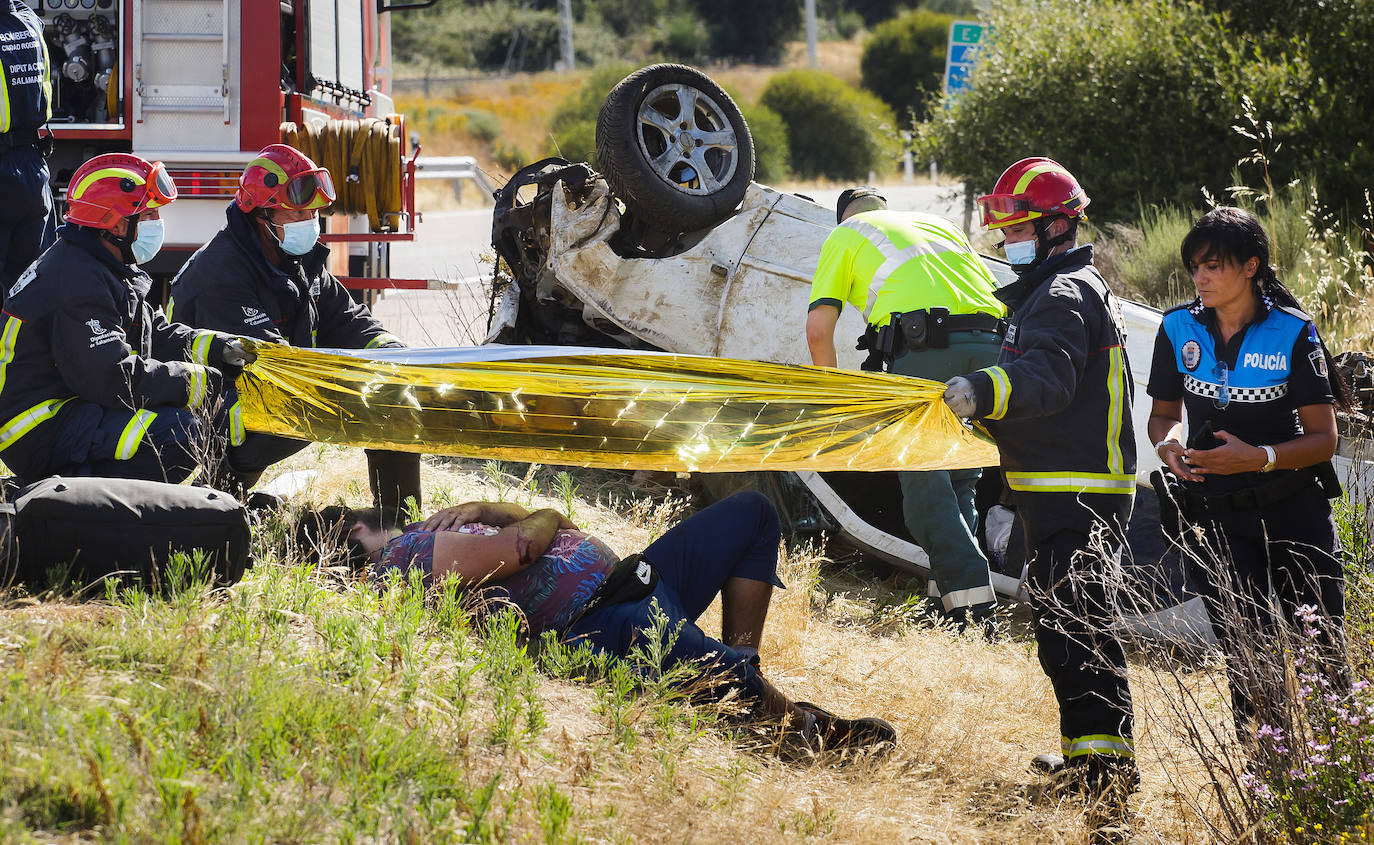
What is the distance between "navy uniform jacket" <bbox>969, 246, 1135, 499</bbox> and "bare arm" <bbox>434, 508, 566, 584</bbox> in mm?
1329

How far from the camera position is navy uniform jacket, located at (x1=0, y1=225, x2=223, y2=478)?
419 centimetres

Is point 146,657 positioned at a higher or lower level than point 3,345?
lower

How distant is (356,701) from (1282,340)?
2.61m

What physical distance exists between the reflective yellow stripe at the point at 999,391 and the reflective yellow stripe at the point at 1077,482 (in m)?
0.34

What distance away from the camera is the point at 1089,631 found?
360cm

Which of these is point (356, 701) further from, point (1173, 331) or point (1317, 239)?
point (1317, 239)

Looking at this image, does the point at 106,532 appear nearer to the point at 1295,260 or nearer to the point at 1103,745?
Result: the point at 1103,745

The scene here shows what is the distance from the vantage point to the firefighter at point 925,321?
5090mm

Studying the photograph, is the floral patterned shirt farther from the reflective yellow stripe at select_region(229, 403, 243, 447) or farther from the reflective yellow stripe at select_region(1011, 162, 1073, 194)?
the reflective yellow stripe at select_region(1011, 162, 1073, 194)

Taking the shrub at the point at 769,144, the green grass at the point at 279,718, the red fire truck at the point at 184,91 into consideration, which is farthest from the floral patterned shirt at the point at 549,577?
the shrub at the point at 769,144

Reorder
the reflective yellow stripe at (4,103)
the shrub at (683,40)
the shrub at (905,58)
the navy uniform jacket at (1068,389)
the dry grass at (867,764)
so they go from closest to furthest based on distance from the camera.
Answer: the dry grass at (867,764)
the navy uniform jacket at (1068,389)
the reflective yellow stripe at (4,103)
the shrub at (905,58)
the shrub at (683,40)

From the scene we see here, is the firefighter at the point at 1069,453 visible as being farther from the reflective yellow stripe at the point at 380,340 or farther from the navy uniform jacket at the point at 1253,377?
the reflective yellow stripe at the point at 380,340

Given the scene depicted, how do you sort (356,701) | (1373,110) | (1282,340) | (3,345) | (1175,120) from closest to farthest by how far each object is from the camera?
(356,701)
(1282,340)
(3,345)
(1373,110)
(1175,120)

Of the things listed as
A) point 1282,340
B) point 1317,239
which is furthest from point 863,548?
point 1317,239
